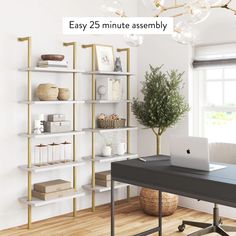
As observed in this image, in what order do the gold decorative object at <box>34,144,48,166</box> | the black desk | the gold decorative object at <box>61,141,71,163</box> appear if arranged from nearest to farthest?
1. the black desk
2. the gold decorative object at <box>34,144,48,166</box>
3. the gold decorative object at <box>61,141,71,163</box>

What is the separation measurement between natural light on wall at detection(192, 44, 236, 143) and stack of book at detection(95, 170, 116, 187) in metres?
1.23

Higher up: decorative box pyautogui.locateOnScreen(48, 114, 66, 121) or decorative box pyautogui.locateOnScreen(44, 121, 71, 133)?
decorative box pyautogui.locateOnScreen(48, 114, 66, 121)

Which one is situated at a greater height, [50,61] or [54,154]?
[50,61]

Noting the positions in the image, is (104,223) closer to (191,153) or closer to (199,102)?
(191,153)

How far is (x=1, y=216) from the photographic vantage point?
4363mm

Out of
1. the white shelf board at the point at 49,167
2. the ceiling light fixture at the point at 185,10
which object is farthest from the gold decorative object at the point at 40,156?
the ceiling light fixture at the point at 185,10

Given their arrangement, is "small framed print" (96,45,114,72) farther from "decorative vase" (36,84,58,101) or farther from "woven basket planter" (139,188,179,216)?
"woven basket planter" (139,188,179,216)

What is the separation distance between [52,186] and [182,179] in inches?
70.6

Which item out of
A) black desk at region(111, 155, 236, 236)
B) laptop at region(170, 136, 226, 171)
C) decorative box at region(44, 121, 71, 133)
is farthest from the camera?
decorative box at region(44, 121, 71, 133)

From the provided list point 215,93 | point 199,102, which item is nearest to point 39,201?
point 199,102

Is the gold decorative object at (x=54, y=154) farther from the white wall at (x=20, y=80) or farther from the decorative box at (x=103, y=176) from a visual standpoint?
the decorative box at (x=103, y=176)

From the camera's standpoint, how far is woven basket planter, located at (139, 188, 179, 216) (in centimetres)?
475

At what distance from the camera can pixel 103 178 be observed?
5.02 metres

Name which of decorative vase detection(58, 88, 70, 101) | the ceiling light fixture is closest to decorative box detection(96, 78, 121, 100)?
decorative vase detection(58, 88, 70, 101)
